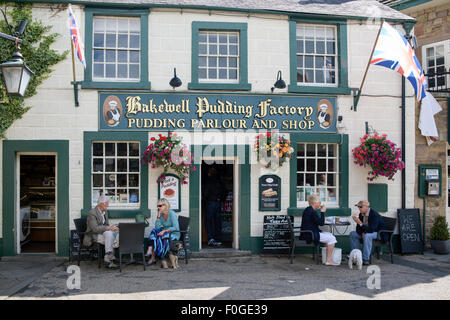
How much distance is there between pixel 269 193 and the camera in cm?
938

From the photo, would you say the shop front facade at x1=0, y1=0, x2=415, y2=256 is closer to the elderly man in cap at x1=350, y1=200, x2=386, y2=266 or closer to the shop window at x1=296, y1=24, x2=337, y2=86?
the shop window at x1=296, y1=24, x2=337, y2=86

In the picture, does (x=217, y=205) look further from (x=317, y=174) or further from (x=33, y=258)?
(x=33, y=258)

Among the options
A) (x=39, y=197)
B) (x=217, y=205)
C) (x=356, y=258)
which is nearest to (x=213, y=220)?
(x=217, y=205)

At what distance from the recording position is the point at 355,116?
975cm

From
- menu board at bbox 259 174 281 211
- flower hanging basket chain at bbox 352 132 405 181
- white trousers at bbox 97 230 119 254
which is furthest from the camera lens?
menu board at bbox 259 174 281 211

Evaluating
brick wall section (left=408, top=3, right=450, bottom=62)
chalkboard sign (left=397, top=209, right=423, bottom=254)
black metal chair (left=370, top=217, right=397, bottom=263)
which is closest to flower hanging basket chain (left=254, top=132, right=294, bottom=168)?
black metal chair (left=370, top=217, right=397, bottom=263)

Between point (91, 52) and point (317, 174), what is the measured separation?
616 cm

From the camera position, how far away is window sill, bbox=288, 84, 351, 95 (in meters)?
9.52

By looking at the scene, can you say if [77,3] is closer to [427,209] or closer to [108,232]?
[108,232]

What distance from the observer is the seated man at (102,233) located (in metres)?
7.99

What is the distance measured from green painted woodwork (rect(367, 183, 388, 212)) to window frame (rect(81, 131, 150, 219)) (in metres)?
5.43

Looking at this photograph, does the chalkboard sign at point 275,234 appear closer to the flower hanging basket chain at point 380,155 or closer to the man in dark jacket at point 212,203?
the man in dark jacket at point 212,203

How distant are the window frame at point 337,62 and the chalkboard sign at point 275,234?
3126mm

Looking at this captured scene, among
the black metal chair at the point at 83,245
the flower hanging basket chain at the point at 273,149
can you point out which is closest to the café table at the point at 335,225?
the flower hanging basket chain at the point at 273,149
